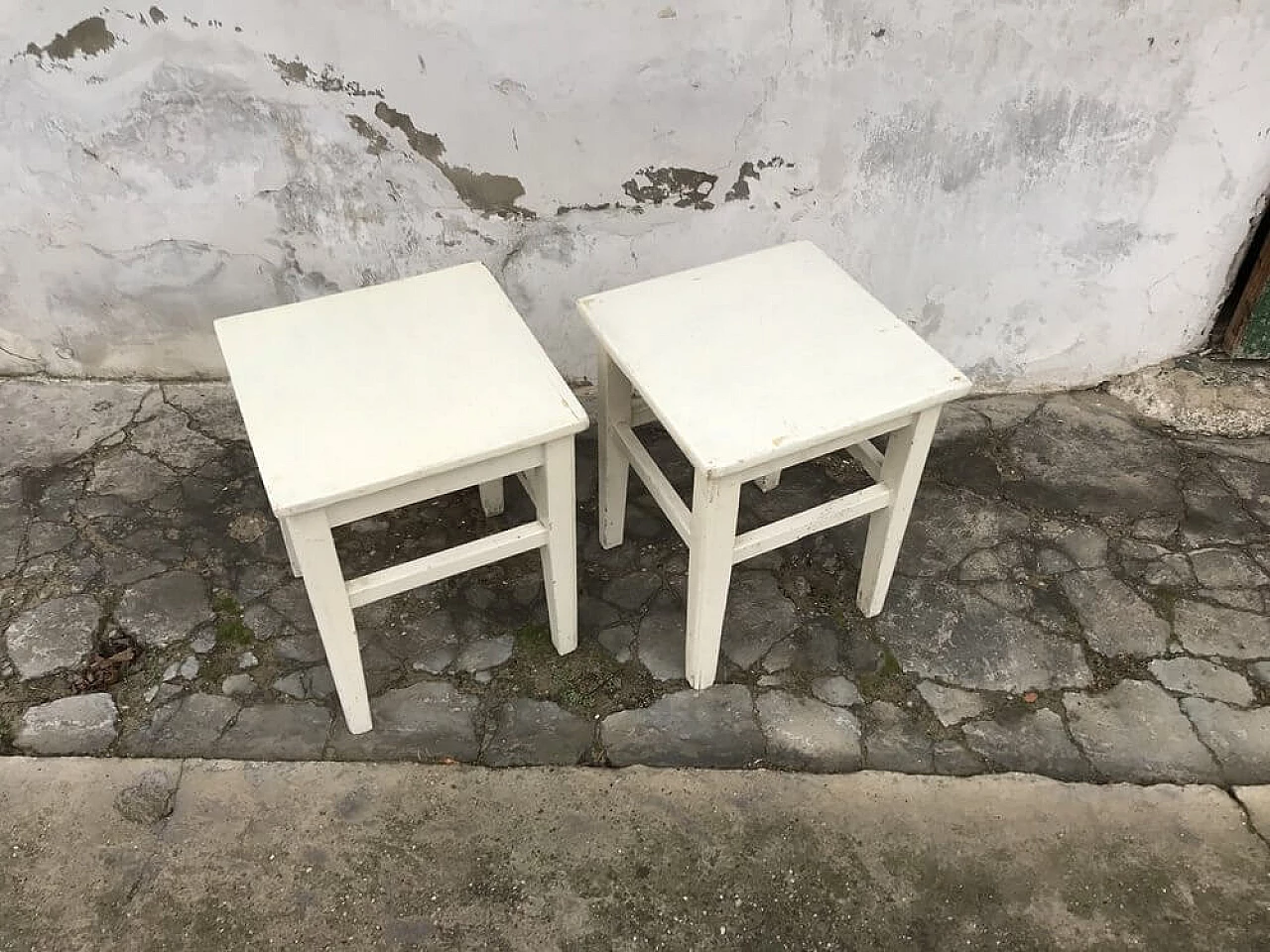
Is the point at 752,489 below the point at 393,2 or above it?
below

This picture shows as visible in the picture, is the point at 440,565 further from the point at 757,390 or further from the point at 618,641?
the point at 757,390

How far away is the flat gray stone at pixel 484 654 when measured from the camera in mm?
2312

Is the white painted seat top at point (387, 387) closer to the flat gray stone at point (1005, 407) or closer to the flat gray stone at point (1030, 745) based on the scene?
the flat gray stone at point (1030, 745)

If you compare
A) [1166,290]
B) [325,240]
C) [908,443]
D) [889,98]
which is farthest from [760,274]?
[1166,290]

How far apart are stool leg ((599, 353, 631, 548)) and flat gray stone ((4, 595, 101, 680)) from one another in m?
1.29

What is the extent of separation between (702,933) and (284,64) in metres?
2.15

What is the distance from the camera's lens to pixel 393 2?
216 centimetres

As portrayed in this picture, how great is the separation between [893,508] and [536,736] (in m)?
0.96

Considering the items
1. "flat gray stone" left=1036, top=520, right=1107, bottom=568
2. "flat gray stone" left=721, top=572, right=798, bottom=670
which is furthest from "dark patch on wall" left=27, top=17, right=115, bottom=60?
"flat gray stone" left=1036, top=520, right=1107, bottom=568

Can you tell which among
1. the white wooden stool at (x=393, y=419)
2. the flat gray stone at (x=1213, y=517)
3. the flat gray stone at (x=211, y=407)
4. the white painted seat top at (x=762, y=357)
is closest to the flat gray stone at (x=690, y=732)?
the white wooden stool at (x=393, y=419)

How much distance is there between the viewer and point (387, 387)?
6.00 ft

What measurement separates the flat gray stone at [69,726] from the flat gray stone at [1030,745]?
196cm

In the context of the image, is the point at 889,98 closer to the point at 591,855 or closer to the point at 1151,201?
the point at 1151,201

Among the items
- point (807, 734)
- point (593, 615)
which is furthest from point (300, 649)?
point (807, 734)
